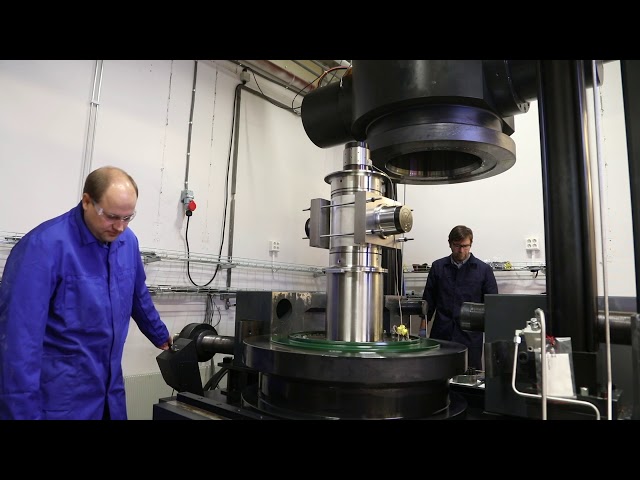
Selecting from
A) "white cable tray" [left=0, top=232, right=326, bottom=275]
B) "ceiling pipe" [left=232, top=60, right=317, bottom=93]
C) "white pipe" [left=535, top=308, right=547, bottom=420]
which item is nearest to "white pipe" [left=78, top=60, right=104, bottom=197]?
"white cable tray" [left=0, top=232, right=326, bottom=275]

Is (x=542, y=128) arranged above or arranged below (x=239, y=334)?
above

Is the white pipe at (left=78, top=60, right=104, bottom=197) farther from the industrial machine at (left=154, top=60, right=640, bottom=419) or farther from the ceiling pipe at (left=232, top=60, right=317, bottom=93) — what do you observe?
the industrial machine at (left=154, top=60, right=640, bottom=419)

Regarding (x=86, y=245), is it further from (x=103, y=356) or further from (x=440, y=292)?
(x=440, y=292)

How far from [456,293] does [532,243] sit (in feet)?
2.20

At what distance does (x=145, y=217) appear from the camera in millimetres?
2426

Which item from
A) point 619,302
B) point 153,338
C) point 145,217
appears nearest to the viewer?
point 619,302

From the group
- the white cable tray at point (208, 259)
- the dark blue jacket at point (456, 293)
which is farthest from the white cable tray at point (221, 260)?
the dark blue jacket at point (456, 293)

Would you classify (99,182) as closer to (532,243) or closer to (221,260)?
(221,260)

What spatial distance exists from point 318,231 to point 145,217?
1702 millimetres

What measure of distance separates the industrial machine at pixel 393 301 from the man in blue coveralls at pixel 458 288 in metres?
1.39

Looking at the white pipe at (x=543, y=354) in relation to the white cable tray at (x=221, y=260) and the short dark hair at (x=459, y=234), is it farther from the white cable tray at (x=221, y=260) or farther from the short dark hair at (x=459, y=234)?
the white cable tray at (x=221, y=260)

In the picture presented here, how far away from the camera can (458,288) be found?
2.54m

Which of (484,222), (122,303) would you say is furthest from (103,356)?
(484,222)

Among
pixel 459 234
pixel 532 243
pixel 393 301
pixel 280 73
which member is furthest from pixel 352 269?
pixel 280 73
